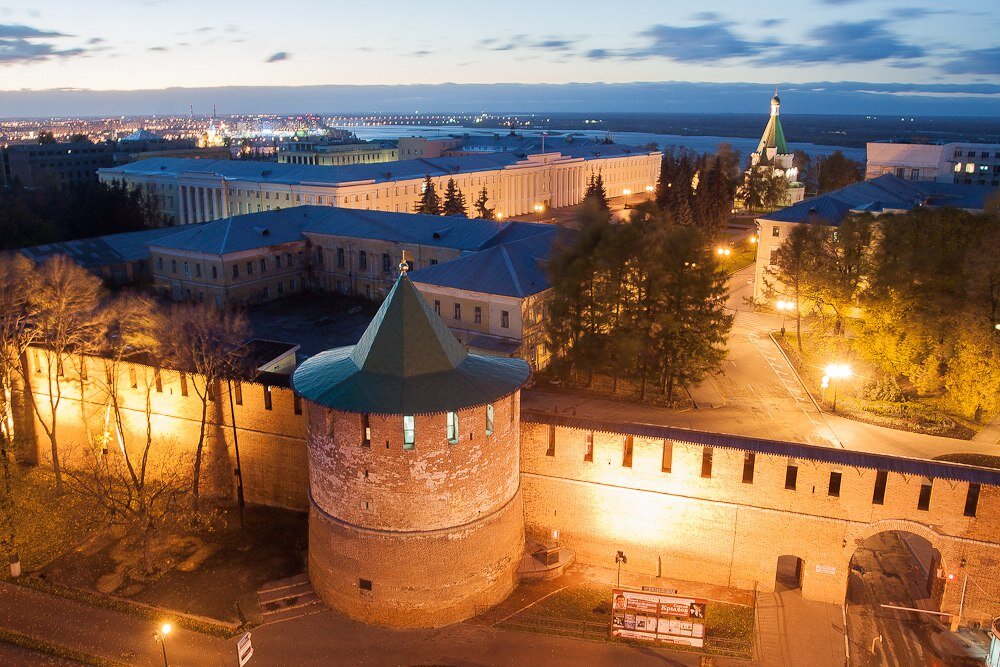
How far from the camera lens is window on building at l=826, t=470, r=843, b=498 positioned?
2384 centimetres

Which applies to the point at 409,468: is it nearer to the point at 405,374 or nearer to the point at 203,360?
the point at 405,374

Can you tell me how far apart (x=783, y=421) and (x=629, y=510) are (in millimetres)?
12774

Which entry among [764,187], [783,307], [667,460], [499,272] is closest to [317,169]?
[764,187]

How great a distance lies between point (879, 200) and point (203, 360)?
49.0m

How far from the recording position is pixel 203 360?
2962 centimetres

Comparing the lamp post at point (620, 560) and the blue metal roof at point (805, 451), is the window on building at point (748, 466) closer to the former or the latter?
the blue metal roof at point (805, 451)

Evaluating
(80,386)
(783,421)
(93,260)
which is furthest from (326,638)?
(93,260)

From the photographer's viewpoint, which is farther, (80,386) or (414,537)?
(80,386)

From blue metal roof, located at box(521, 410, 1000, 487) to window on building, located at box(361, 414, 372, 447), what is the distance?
6.03 meters

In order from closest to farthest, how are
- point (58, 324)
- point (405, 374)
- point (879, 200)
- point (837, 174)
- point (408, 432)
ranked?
point (408, 432) < point (405, 374) < point (58, 324) < point (879, 200) < point (837, 174)

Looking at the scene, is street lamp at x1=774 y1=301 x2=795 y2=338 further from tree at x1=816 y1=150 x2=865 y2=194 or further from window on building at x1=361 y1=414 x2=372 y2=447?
tree at x1=816 y1=150 x2=865 y2=194

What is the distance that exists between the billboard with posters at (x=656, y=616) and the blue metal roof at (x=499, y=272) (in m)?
20.8

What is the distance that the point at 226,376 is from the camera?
29.9 metres

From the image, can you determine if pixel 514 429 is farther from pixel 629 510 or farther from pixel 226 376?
pixel 226 376
